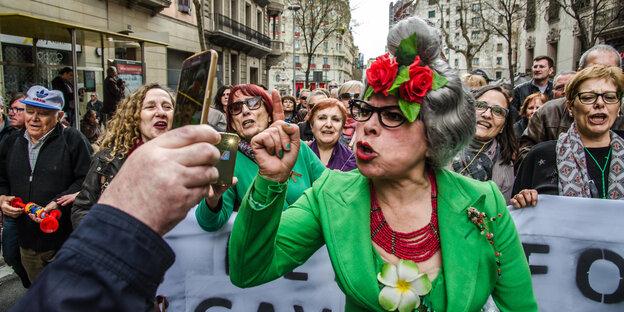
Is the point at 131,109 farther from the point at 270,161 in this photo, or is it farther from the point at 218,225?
the point at 270,161

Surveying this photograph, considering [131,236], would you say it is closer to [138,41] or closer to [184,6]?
[138,41]

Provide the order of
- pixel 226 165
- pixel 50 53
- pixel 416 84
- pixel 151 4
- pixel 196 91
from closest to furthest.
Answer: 1. pixel 196 91
2. pixel 226 165
3. pixel 416 84
4. pixel 50 53
5. pixel 151 4

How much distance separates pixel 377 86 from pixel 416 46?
227mm

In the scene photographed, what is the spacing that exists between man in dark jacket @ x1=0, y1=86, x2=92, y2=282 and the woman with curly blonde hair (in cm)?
60

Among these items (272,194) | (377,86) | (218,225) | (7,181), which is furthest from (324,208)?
(7,181)

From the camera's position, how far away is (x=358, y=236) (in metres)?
1.67

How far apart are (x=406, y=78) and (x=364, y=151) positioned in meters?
0.34

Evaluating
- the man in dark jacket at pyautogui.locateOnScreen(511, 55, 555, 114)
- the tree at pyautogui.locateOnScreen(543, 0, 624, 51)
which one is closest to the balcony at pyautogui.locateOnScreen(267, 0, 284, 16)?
the tree at pyautogui.locateOnScreen(543, 0, 624, 51)

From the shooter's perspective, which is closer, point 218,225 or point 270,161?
point 270,161

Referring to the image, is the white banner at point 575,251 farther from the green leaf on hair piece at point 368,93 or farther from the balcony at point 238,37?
the balcony at point 238,37

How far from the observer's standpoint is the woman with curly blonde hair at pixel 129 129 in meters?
3.13

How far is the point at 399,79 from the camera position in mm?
1609

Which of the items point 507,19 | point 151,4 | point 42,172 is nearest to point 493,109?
point 42,172

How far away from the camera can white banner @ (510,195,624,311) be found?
2.75 metres
